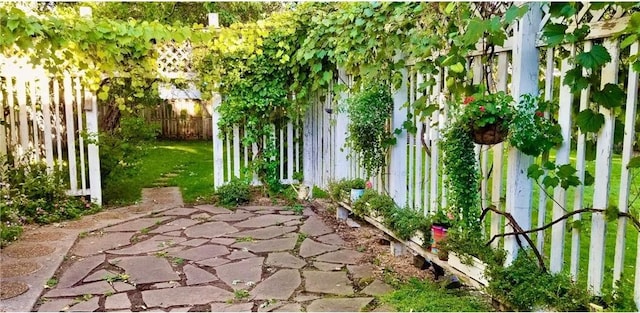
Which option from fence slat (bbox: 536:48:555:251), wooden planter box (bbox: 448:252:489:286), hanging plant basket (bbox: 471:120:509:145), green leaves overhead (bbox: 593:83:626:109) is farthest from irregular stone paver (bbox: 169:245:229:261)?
green leaves overhead (bbox: 593:83:626:109)

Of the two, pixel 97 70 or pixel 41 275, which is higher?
pixel 97 70

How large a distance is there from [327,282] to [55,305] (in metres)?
1.58

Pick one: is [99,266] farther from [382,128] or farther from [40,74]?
[40,74]

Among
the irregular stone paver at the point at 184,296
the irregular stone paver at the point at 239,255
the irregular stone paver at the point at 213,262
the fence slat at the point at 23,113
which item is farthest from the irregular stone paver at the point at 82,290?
the fence slat at the point at 23,113

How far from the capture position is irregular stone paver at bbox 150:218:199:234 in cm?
442

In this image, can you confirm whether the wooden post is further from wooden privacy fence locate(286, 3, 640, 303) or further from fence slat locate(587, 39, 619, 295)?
fence slat locate(587, 39, 619, 295)

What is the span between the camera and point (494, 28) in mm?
2102

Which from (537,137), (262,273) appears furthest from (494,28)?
(262,273)

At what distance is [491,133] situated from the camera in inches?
90.0

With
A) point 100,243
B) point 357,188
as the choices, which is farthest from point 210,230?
point 357,188

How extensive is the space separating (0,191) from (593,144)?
4.90 meters

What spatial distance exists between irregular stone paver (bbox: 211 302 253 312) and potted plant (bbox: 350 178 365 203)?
1801 millimetres

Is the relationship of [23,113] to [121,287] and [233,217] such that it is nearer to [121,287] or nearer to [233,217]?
[233,217]

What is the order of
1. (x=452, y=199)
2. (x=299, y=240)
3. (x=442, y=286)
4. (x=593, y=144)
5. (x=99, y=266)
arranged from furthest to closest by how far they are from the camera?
(x=299, y=240)
(x=99, y=266)
(x=442, y=286)
(x=452, y=199)
(x=593, y=144)
